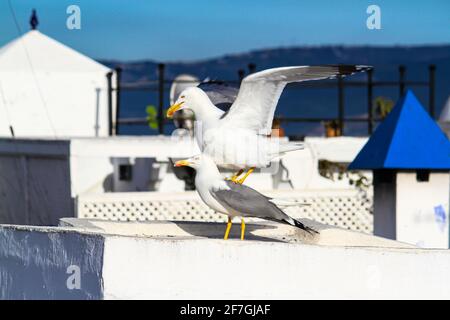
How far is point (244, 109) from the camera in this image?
12.2 m

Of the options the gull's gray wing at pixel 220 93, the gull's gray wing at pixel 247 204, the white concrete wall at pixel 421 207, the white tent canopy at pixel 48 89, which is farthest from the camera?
the white tent canopy at pixel 48 89

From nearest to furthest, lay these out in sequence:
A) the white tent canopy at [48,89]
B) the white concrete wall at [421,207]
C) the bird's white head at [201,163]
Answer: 1. the bird's white head at [201,163]
2. the white concrete wall at [421,207]
3. the white tent canopy at [48,89]

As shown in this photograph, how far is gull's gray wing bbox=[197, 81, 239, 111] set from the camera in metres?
13.1

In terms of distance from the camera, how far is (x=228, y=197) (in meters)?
11.7

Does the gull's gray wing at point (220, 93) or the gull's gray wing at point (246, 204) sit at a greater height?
the gull's gray wing at point (220, 93)

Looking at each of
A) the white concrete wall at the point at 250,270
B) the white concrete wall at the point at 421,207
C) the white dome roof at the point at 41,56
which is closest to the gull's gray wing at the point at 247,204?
the white concrete wall at the point at 250,270

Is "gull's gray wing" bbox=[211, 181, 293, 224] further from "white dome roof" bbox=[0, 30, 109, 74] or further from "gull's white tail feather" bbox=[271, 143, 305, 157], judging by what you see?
"white dome roof" bbox=[0, 30, 109, 74]

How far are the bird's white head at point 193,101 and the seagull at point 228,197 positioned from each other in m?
0.61

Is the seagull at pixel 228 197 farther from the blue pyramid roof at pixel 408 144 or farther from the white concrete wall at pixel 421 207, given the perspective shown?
the white concrete wall at pixel 421 207

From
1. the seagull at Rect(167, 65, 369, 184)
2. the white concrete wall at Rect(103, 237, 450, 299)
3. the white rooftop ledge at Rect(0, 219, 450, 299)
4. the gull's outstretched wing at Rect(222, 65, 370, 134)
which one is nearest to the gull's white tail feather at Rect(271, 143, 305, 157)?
the seagull at Rect(167, 65, 369, 184)

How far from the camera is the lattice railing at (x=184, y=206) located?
21.3 m

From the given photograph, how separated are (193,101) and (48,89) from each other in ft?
53.6

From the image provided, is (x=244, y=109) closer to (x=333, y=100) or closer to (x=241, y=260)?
(x=241, y=260)
